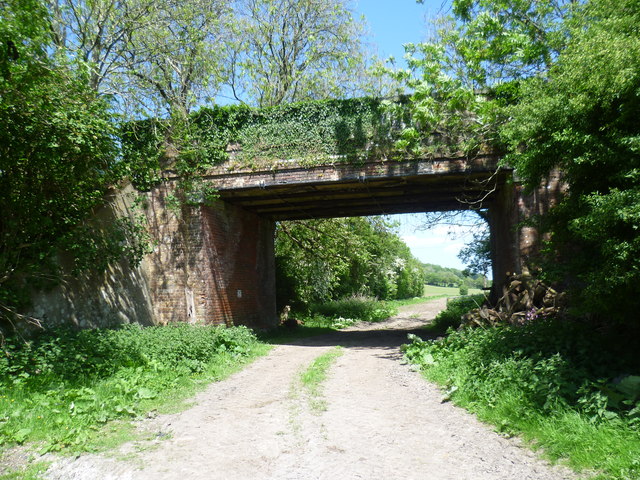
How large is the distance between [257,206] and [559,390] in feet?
36.7

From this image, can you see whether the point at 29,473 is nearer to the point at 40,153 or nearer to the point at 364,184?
the point at 40,153

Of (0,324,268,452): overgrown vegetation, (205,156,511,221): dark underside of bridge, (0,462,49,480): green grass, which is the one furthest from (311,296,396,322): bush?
(0,462,49,480): green grass

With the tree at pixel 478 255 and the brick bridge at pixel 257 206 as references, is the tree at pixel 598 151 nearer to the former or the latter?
the brick bridge at pixel 257 206

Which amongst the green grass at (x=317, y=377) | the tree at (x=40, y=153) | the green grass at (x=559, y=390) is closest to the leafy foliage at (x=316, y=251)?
the green grass at (x=317, y=377)

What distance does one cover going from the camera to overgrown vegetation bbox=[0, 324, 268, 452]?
5.41 meters

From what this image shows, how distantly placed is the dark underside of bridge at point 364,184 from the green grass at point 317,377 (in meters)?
4.53

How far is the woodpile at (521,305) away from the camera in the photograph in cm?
970

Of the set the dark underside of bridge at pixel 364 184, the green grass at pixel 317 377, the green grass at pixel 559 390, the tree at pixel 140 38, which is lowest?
the green grass at pixel 317 377

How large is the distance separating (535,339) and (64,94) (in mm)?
8799

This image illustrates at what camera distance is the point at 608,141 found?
563 cm

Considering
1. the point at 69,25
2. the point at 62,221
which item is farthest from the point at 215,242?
the point at 69,25

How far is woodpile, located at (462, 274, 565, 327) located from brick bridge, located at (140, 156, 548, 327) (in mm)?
590

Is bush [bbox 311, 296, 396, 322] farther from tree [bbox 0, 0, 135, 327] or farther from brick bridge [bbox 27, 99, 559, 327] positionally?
tree [bbox 0, 0, 135, 327]

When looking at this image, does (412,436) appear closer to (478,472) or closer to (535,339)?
(478,472)
